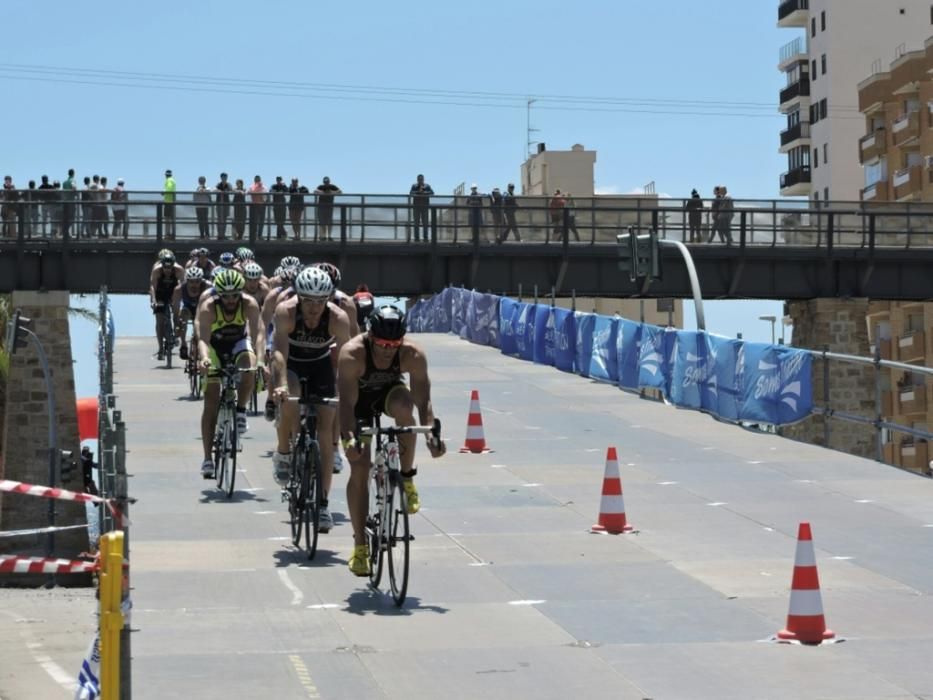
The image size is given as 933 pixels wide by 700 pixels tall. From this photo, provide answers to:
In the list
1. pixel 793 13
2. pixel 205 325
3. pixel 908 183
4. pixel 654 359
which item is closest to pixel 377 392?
pixel 205 325

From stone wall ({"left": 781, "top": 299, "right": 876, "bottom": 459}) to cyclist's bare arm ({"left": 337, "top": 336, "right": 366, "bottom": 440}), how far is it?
4495 centimetres

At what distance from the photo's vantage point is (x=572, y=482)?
19.7m

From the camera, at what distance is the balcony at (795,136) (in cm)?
12262

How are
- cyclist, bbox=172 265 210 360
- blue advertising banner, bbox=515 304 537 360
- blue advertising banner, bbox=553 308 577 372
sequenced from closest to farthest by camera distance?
cyclist, bbox=172 265 210 360, blue advertising banner, bbox=553 308 577 372, blue advertising banner, bbox=515 304 537 360

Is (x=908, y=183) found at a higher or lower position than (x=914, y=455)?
higher

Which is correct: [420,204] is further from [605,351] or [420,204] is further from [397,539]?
[397,539]

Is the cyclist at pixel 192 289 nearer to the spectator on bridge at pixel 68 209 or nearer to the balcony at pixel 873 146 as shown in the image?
the spectator on bridge at pixel 68 209

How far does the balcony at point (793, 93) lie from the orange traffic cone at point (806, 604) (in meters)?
113

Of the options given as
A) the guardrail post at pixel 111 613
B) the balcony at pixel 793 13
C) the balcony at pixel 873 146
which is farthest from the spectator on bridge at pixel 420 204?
the balcony at pixel 793 13

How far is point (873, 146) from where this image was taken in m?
94.1

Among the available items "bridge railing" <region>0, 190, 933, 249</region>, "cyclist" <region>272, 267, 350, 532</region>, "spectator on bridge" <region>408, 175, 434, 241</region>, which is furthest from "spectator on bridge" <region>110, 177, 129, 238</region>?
"cyclist" <region>272, 267, 350, 532</region>

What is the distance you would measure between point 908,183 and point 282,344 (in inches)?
3042

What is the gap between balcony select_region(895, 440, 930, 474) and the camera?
84812 mm

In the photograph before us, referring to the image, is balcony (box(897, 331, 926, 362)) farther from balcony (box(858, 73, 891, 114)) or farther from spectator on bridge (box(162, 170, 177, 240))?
spectator on bridge (box(162, 170, 177, 240))
